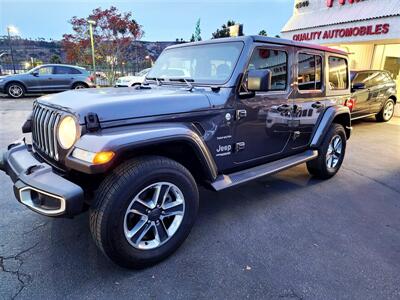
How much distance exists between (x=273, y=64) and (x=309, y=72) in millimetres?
781

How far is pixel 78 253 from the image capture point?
8.36 feet

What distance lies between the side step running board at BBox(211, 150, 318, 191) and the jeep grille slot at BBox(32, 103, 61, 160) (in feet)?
4.68

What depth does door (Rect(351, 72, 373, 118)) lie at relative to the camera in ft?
27.3

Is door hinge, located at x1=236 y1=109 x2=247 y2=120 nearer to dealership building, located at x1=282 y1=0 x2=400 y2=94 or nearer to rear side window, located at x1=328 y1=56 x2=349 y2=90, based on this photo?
rear side window, located at x1=328 y1=56 x2=349 y2=90

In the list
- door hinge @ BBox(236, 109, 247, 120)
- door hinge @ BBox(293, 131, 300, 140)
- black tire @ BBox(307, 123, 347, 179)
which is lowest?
black tire @ BBox(307, 123, 347, 179)

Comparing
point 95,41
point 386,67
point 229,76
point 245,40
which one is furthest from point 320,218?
point 95,41

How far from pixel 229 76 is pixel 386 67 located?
13874 mm

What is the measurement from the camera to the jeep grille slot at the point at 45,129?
237cm

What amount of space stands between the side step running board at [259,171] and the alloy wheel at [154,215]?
0.45 meters

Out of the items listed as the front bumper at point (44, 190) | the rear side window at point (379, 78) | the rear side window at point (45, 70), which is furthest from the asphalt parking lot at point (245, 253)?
the rear side window at point (45, 70)

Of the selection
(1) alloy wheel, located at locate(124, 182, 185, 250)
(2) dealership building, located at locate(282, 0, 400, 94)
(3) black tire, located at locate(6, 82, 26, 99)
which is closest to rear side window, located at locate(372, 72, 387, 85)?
(2) dealership building, located at locate(282, 0, 400, 94)

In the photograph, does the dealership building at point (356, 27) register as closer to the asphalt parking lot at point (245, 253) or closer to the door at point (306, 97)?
the door at point (306, 97)

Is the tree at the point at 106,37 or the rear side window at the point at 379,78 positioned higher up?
the tree at the point at 106,37

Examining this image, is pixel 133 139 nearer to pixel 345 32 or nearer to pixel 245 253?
pixel 245 253
